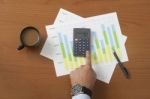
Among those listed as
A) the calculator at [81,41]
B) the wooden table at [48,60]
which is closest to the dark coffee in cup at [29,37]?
the wooden table at [48,60]

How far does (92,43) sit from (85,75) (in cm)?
12

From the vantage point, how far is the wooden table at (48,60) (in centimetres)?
128

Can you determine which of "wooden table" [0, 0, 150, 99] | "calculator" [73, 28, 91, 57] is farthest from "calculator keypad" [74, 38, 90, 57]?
"wooden table" [0, 0, 150, 99]

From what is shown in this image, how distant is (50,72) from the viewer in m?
1.28

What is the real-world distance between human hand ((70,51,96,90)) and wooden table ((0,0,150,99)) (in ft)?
0.09

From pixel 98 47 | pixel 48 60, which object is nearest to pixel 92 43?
pixel 98 47

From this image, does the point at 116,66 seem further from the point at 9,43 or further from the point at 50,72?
the point at 9,43

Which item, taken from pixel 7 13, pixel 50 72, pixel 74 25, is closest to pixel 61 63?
pixel 50 72

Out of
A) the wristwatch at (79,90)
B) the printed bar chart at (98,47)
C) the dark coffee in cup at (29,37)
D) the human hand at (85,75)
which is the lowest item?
the wristwatch at (79,90)

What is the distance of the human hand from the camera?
127cm

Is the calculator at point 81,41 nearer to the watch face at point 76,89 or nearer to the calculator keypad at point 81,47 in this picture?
the calculator keypad at point 81,47

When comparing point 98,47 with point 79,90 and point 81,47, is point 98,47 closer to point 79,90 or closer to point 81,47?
point 81,47

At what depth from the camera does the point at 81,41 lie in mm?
1299

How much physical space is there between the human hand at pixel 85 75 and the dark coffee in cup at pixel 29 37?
0.18m
